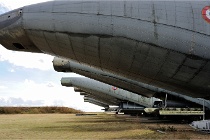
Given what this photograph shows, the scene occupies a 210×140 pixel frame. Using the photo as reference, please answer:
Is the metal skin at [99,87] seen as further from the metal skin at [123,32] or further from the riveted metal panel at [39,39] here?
the riveted metal panel at [39,39]

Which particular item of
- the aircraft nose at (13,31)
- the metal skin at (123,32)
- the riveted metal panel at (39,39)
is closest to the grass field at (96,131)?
the metal skin at (123,32)

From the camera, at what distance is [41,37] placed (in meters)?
8.39

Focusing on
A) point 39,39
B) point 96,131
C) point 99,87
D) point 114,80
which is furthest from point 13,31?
point 99,87

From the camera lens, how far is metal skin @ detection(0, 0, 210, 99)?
8.10m

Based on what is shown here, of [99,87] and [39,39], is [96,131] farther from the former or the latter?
[99,87]

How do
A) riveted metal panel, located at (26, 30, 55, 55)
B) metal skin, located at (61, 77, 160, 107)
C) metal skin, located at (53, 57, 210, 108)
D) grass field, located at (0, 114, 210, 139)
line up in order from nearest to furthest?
riveted metal panel, located at (26, 30, 55, 55) → grass field, located at (0, 114, 210, 139) → metal skin, located at (53, 57, 210, 108) → metal skin, located at (61, 77, 160, 107)

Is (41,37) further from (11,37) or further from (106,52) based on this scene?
(106,52)

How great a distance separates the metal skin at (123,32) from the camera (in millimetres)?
8102

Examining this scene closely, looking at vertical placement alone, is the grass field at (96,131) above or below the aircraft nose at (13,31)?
below

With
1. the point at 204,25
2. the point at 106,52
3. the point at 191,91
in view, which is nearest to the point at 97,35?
the point at 106,52

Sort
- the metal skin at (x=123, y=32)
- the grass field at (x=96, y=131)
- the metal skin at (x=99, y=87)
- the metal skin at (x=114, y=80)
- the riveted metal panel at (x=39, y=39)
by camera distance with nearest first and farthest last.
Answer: the metal skin at (x=123, y=32) < the riveted metal panel at (x=39, y=39) < the grass field at (x=96, y=131) < the metal skin at (x=114, y=80) < the metal skin at (x=99, y=87)

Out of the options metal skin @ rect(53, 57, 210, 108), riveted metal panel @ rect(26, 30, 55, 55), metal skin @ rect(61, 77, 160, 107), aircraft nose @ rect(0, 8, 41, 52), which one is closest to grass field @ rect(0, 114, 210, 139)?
metal skin @ rect(53, 57, 210, 108)

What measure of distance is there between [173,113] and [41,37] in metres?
15.4

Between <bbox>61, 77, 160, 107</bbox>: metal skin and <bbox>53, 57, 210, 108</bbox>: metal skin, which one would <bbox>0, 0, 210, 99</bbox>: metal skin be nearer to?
<bbox>53, 57, 210, 108</bbox>: metal skin
